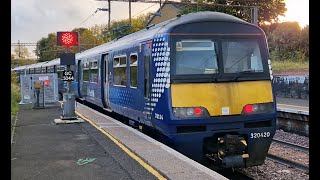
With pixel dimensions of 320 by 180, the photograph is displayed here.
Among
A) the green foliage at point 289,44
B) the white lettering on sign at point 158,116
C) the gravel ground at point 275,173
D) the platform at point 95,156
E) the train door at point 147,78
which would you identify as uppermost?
the green foliage at point 289,44

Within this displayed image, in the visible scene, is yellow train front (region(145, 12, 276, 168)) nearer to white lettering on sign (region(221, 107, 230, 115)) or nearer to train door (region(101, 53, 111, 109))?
white lettering on sign (region(221, 107, 230, 115))

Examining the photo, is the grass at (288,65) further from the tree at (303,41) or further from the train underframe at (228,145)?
the train underframe at (228,145)

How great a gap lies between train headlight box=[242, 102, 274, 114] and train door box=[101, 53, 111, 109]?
6.54 meters

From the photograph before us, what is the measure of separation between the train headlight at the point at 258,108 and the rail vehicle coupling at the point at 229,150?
1.75ft

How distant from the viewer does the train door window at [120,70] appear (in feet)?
38.9

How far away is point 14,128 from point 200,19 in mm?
6697

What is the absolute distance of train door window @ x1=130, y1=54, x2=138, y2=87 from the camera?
10445 mm

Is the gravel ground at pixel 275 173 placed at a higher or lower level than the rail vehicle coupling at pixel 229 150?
lower

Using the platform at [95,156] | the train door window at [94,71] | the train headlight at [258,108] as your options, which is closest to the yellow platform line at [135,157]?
the platform at [95,156]

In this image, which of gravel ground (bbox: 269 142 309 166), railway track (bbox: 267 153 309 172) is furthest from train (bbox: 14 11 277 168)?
gravel ground (bbox: 269 142 309 166)

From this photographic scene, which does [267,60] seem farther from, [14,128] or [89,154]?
[14,128]

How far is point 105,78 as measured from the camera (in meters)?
15.0

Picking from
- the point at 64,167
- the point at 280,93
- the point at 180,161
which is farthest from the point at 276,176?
the point at 280,93

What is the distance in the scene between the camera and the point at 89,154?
27.0ft
